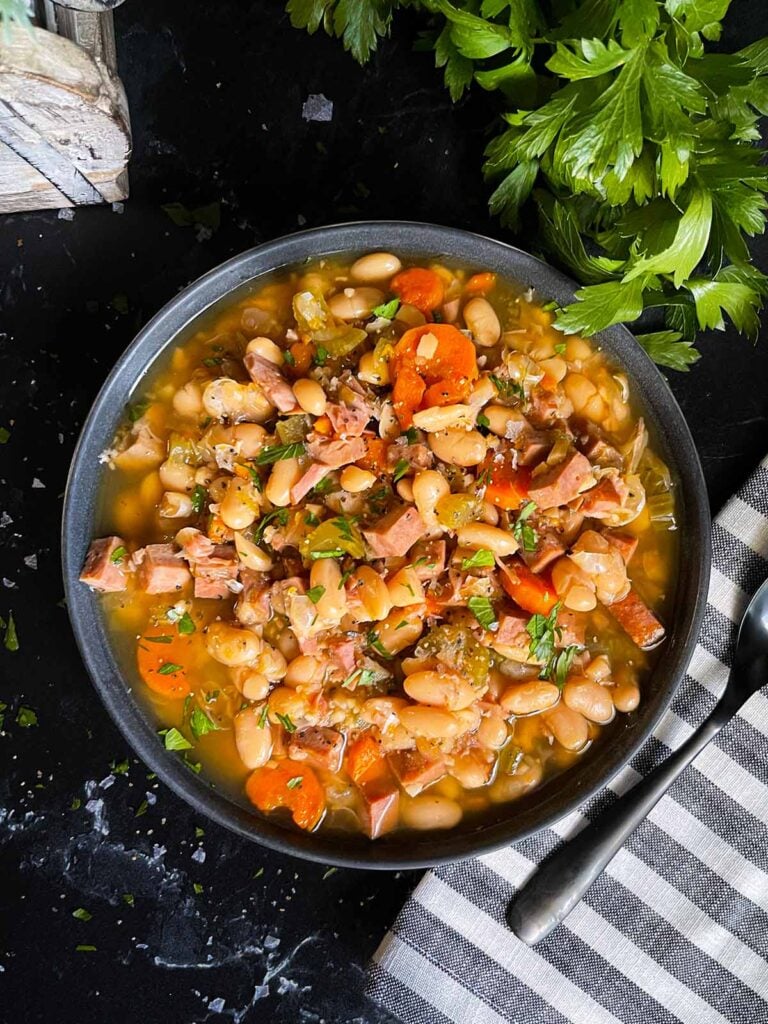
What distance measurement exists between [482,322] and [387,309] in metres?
0.24

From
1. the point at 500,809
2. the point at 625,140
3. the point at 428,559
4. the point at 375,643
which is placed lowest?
the point at 500,809

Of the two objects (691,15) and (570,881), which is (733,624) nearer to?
(570,881)

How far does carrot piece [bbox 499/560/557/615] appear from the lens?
244cm

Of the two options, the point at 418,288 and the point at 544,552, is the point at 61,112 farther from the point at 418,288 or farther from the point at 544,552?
the point at 544,552

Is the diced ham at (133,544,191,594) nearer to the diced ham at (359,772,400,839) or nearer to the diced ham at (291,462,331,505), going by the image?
the diced ham at (291,462,331,505)

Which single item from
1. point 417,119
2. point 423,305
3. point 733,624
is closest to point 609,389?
point 423,305

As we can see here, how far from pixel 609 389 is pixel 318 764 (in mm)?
1240

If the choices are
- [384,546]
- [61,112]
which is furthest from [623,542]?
[61,112]

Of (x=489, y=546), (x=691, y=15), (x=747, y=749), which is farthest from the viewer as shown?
(x=747, y=749)

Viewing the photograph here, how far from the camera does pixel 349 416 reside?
2.37m

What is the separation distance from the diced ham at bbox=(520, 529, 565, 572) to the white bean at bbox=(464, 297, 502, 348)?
20.3 inches

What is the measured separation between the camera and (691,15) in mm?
2119

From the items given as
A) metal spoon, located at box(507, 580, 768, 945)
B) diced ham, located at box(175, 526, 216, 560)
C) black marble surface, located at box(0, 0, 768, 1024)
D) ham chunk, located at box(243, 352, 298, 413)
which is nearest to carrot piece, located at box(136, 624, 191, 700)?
diced ham, located at box(175, 526, 216, 560)

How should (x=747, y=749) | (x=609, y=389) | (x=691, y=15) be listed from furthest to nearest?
(x=747, y=749)
(x=609, y=389)
(x=691, y=15)
